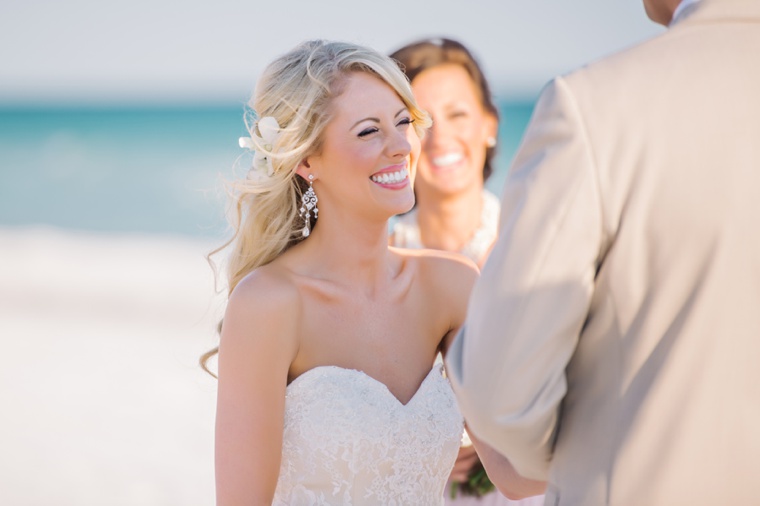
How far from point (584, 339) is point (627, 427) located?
187mm

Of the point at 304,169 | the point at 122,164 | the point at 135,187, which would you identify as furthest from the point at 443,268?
the point at 122,164

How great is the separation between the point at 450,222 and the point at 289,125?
188cm

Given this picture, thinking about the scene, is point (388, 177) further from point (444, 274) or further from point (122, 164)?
point (122, 164)

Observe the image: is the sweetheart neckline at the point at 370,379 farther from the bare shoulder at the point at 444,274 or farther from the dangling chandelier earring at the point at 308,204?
the dangling chandelier earring at the point at 308,204

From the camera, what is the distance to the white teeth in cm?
465

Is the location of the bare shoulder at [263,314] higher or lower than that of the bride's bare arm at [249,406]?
higher

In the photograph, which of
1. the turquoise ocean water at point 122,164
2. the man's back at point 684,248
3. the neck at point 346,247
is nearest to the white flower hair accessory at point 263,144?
the neck at point 346,247

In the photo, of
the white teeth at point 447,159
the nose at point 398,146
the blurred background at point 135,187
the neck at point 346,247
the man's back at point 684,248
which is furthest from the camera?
the blurred background at point 135,187

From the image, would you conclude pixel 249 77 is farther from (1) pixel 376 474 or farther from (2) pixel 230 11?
(1) pixel 376 474

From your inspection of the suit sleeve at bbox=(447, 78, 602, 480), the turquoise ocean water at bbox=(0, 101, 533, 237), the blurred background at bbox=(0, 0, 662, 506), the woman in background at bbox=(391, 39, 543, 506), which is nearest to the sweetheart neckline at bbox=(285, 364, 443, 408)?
the blurred background at bbox=(0, 0, 662, 506)

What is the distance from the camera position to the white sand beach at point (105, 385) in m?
6.11

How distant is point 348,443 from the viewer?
2.76m

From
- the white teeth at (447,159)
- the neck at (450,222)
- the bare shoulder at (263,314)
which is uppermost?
the bare shoulder at (263,314)

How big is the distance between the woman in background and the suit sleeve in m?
2.81
